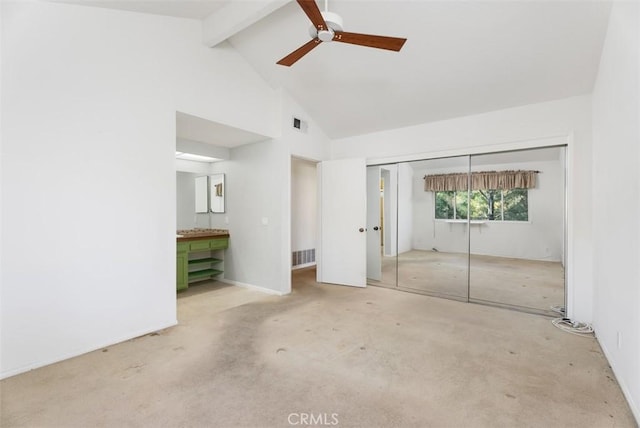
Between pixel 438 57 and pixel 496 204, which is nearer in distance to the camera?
pixel 438 57

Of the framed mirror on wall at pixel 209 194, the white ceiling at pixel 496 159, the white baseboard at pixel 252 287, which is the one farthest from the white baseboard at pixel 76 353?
the white ceiling at pixel 496 159

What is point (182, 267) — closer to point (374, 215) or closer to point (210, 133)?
point (210, 133)

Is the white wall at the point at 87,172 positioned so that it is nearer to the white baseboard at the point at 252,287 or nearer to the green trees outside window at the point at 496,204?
the white baseboard at the point at 252,287

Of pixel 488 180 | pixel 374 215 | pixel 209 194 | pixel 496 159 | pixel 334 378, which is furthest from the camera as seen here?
pixel 209 194

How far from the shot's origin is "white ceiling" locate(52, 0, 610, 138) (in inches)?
104

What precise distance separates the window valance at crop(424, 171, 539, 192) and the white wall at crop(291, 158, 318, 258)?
246 centimetres

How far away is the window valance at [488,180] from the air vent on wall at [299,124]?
2220 millimetres

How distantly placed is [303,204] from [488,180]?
3.52 metres

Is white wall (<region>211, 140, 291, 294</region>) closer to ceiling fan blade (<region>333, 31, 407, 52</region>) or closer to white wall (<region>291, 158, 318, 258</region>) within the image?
white wall (<region>291, 158, 318, 258</region>)

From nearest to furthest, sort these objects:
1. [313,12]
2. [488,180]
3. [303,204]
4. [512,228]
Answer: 1. [313,12]
2. [488,180]
3. [512,228]
4. [303,204]

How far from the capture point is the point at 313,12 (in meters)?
1.88

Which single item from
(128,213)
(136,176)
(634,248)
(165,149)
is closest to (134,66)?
(165,149)

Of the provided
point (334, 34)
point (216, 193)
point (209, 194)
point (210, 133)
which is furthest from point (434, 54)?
point (209, 194)

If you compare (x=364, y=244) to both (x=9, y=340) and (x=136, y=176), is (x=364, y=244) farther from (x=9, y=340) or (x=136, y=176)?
(x=9, y=340)
